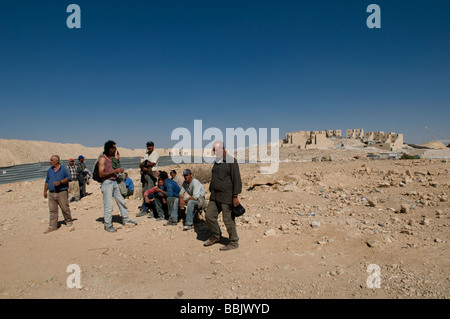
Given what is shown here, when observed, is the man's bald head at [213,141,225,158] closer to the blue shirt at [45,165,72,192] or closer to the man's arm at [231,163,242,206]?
the man's arm at [231,163,242,206]

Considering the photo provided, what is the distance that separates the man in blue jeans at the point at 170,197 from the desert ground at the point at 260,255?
0.83ft

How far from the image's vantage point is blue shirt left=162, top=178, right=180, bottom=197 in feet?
19.9

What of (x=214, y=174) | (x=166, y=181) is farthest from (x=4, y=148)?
(x=214, y=174)

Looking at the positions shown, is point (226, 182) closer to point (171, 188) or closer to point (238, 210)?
point (238, 210)

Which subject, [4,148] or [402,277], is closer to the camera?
[402,277]

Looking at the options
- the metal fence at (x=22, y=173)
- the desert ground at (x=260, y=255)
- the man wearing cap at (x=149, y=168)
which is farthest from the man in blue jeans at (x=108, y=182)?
the metal fence at (x=22, y=173)

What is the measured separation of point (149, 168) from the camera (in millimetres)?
6957

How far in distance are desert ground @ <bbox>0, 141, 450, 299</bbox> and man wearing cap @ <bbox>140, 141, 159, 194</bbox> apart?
1.17 metres

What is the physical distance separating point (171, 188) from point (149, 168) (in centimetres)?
126

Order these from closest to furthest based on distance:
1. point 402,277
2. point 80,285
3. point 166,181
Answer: point 402,277
point 80,285
point 166,181
